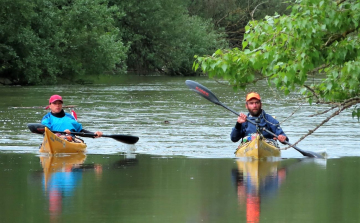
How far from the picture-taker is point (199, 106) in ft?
98.2

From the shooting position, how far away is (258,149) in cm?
1382

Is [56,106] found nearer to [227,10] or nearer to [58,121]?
[58,121]

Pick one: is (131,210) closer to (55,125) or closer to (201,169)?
(201,169)

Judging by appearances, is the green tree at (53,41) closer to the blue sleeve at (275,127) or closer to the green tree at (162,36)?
the green tree at (162,36)

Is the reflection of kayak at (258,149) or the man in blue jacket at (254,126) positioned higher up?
the man in blue jacket at (254,126)

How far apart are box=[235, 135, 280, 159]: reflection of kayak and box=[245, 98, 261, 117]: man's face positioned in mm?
455

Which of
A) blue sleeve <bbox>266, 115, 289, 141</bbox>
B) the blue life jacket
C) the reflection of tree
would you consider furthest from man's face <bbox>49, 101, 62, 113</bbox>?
blue sleeve <bbox>266, 115, 289, 141</bbox>

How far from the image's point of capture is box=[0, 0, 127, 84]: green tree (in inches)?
1657

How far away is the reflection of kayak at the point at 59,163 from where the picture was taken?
1245 cm

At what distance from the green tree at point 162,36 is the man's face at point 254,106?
49.2m

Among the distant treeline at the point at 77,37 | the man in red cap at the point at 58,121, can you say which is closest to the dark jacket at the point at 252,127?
the man in red cap at the point at 58,121

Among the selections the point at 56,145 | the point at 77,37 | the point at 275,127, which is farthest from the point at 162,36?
the point at 275,127

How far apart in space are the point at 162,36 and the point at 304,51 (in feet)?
181

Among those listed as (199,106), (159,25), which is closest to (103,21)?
(159,25)
